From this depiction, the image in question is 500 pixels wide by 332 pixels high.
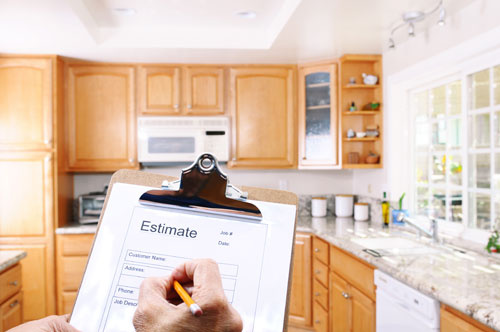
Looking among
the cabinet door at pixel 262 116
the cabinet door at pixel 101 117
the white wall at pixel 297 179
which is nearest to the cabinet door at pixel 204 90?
the cabinet door at pixel 262 116

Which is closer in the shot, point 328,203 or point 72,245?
point 72,245

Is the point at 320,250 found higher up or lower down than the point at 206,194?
lower down

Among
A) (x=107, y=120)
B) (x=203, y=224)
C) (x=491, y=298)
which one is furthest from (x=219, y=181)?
(x=107, y=120)

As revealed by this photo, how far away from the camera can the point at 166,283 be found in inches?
23.1

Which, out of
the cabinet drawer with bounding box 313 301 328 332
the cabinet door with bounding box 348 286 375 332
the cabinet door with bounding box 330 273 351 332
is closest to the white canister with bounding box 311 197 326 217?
the cabinet drawer with bounding box 313 301 328 332

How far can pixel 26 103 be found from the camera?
320 cm

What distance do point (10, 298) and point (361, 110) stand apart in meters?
2.79

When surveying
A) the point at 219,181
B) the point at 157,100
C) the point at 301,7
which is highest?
the point at 301,7

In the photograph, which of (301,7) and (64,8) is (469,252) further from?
(64,8)

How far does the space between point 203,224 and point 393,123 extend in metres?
2.79

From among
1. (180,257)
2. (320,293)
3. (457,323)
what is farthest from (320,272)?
(180,257)

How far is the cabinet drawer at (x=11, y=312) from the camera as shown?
77.8 inches

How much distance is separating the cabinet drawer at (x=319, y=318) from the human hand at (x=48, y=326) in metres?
2.51

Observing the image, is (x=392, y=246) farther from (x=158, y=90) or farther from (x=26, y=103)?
(x=26, y=103)
